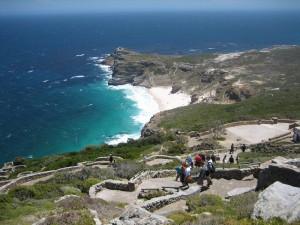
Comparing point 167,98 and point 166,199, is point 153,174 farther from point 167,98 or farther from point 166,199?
point 167,98

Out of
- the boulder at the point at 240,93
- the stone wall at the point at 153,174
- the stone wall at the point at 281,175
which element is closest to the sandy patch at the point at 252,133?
the stone wall at the point at 153,174

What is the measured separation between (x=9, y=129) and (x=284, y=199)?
59.6 m

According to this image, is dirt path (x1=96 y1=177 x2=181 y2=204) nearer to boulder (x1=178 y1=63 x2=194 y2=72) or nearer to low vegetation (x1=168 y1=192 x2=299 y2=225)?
low vegetation (x1=168 y1=192 x2=299 y2=225)

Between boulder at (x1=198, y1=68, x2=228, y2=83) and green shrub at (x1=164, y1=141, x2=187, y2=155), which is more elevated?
green shrub at (x1=164, y1=141, x2=187, y2=155)

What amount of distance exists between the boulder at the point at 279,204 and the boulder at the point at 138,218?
285 centimetres

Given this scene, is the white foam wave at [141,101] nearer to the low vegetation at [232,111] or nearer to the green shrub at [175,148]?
the low vegetation at [232,111]

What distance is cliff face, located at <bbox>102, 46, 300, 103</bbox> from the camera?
237 ft

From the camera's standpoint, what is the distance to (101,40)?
183 meters

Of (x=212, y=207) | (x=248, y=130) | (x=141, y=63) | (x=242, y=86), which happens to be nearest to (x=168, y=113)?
(x=242, y=86)

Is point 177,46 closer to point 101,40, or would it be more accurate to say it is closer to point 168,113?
point 101,40

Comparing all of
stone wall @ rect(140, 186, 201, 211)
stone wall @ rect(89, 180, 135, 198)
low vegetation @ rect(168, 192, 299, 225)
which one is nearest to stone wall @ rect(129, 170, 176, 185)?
stone wall @ rect(89, 180, 135, 198)

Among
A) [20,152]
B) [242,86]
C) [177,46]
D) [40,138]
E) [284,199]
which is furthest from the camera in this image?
[177,46]

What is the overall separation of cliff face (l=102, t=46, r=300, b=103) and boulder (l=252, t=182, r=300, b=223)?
60.3 m

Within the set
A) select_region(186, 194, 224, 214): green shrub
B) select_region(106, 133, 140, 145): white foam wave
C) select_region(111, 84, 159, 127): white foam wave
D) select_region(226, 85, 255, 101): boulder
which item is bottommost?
select_region(106, 133, 140, 145): white foam wave
